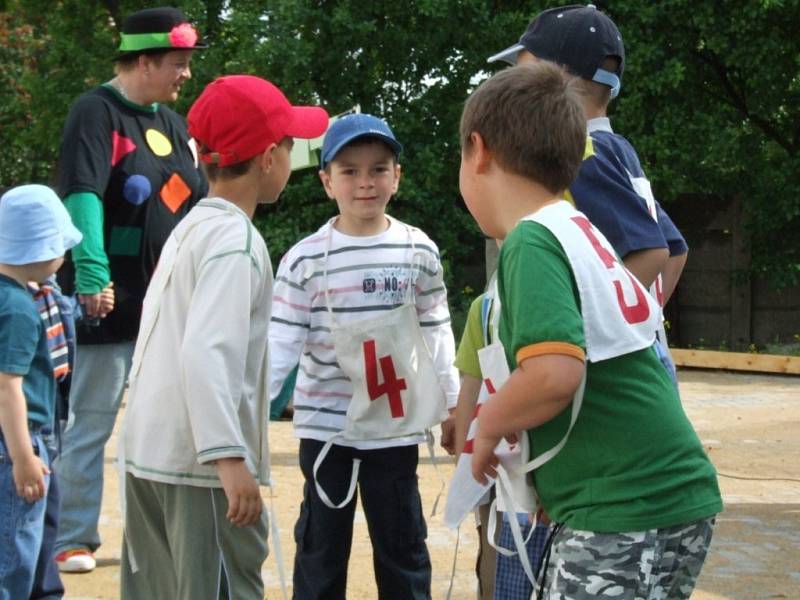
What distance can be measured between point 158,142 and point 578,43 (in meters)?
2.35

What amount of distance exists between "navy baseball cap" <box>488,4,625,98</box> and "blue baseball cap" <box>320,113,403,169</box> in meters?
1.05

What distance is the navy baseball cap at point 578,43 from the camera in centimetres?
347

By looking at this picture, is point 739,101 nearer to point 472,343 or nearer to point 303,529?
point 303,529

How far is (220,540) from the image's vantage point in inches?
125

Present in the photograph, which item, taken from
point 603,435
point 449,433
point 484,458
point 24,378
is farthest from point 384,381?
point 603,435

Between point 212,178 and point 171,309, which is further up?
point 212,178

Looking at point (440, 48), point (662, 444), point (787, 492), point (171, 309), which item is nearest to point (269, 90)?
point (171, 309)

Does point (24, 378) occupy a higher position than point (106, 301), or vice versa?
point (106, 301)

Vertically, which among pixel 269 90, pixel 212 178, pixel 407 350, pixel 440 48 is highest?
pixel 440 48

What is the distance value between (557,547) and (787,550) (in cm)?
382

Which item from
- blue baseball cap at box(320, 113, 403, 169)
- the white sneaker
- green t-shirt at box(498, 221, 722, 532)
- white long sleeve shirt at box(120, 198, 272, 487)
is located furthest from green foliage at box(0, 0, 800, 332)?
green t-shirt at box(498, 221, 722, 532)

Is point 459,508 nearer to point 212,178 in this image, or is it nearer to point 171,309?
point 171,309

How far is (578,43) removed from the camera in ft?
11.4

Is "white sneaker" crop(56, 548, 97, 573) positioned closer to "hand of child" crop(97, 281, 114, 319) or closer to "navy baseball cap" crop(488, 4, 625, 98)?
"hand of child" crop(97, 281, 114, 319)
